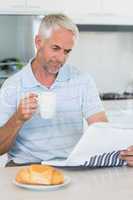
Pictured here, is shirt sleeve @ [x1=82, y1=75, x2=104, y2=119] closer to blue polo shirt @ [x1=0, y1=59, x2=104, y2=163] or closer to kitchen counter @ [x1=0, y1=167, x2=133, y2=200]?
blue polo shirt @ [x1=0, y1=59, x2=104, y2=163]

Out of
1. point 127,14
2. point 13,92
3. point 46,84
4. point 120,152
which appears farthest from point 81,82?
point 127,14

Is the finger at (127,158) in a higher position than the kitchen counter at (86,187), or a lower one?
lower

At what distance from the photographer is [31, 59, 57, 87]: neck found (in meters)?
2.30

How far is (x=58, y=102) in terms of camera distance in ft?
7.48

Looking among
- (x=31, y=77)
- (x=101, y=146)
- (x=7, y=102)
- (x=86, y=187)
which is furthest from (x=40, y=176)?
(x=31, y=77)

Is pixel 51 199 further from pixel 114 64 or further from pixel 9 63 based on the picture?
pixel 114 64

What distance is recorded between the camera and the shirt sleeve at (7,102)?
2180mm

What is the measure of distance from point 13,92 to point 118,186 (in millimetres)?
757

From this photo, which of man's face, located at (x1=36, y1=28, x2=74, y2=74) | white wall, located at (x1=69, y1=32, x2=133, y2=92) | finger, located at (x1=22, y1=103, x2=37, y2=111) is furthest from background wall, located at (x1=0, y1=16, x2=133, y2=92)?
finger, located at (x1=22, y1=103, x2=37, y2=111)

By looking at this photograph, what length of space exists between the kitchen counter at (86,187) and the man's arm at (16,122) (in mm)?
222

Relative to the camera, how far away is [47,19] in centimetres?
217

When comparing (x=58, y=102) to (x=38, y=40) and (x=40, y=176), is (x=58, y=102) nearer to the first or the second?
(x=38, y=40)

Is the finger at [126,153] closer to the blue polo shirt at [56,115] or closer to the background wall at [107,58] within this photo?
the blue polo shirt at [56,115]

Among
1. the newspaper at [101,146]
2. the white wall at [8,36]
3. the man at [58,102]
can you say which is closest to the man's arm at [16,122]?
the man at [58,102]
